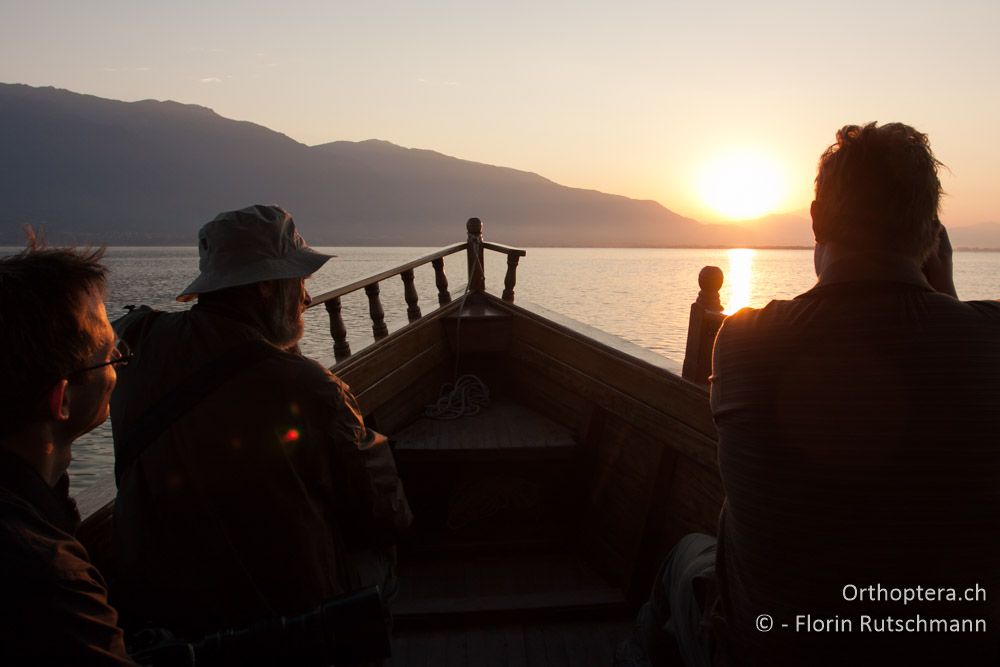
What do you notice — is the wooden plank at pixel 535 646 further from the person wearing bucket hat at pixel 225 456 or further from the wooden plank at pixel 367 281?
the wooden plank at pixel 367 281

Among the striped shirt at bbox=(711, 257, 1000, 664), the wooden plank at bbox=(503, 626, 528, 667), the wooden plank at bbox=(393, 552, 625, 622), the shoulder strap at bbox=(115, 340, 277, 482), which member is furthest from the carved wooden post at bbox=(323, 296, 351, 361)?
the striped shirt at bbox=(711, 257, 1000, 664)

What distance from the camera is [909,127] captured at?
1.30 m

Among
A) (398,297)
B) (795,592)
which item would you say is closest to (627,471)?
(795,592)

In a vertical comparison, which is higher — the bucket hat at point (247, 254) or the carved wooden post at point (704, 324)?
the bucket hat at point (247, 254)

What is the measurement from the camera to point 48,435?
979 millimetres

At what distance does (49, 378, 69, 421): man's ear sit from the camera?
0.96 meters

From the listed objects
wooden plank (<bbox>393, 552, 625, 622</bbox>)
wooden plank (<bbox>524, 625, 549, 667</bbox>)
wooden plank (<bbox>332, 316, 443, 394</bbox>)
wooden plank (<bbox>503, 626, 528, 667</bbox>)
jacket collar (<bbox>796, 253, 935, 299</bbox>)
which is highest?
Result: jacket collar (<bbox>796, 253, 935, 299</bbox>)

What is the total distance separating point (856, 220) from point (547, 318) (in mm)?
2972

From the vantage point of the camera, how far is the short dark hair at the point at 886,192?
1.23 m

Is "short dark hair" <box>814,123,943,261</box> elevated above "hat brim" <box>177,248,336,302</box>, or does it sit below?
above

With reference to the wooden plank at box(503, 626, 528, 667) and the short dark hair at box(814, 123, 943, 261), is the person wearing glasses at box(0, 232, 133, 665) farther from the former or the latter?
the wooden plank at box(503, 626, 528, 667)

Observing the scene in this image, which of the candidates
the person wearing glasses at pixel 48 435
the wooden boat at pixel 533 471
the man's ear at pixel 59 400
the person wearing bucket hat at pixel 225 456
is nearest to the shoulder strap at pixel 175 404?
the person wearing bucket hat at pixel 225 456

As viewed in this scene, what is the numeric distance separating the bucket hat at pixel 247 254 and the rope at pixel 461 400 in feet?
8.22

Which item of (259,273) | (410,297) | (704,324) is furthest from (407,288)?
(259,273)
